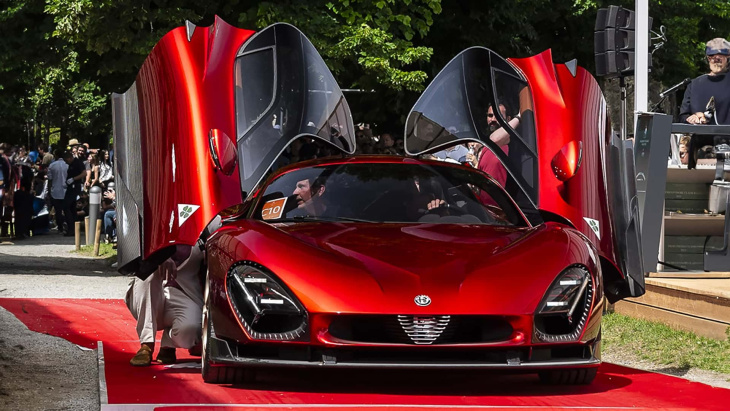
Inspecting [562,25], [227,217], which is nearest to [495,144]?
[227,217]

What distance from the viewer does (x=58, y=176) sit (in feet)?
98.1

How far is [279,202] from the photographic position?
7.98 metres

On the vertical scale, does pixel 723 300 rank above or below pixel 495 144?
below

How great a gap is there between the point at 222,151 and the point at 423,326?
2.30m

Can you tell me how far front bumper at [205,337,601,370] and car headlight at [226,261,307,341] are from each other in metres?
0.09

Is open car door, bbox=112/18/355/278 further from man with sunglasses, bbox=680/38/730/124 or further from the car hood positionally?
man with sunglasses, bbox=680/38/730/124

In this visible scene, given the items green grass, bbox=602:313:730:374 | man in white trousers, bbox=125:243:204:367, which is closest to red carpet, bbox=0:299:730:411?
man in white trousers, bbox=125:243:204:367

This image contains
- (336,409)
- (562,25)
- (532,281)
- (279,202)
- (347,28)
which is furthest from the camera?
(562,25)

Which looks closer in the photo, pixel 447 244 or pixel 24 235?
pixel 447 244

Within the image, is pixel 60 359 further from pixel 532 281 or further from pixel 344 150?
pixel 532 281

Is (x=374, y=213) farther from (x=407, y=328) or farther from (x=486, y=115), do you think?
(x=486, y=115)

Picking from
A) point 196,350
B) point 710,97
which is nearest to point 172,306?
point 196,350

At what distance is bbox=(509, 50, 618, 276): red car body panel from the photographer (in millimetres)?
8359

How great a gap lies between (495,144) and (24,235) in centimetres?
2142
